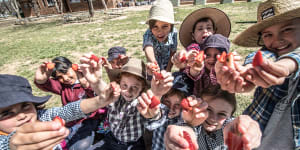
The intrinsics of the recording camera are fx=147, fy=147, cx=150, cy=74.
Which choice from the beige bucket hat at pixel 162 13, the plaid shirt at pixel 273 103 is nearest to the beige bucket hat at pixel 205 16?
the beige bucket hat at pixel 162 13

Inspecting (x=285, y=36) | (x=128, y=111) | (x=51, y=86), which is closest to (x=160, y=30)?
(x=128, y=111)

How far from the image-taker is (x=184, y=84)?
2150 millimetres

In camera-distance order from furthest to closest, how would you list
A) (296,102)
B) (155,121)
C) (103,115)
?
(103,115) < (155,121) < (296,102)

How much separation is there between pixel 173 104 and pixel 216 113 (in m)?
0.62

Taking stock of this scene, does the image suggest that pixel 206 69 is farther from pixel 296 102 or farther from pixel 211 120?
pixel 296 102

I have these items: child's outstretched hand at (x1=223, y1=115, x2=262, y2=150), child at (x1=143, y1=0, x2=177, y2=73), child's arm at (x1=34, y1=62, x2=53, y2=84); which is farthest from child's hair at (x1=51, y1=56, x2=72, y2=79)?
child's outstretched hand at (x1=223, y1=115, x2=262, y2=150)

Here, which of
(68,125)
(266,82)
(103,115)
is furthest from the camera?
(103,115)

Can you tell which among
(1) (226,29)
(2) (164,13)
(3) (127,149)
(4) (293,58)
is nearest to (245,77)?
(4) (293,58)

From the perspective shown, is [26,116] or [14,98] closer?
[14,98]

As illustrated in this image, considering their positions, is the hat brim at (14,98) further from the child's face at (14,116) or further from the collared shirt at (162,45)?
the collared shirt at (162,45)

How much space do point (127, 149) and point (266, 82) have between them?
85.0 inches

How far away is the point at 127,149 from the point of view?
7.92 ft

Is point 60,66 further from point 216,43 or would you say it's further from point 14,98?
point 216,43

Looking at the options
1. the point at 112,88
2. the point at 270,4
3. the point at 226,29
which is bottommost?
the point at 112,88
